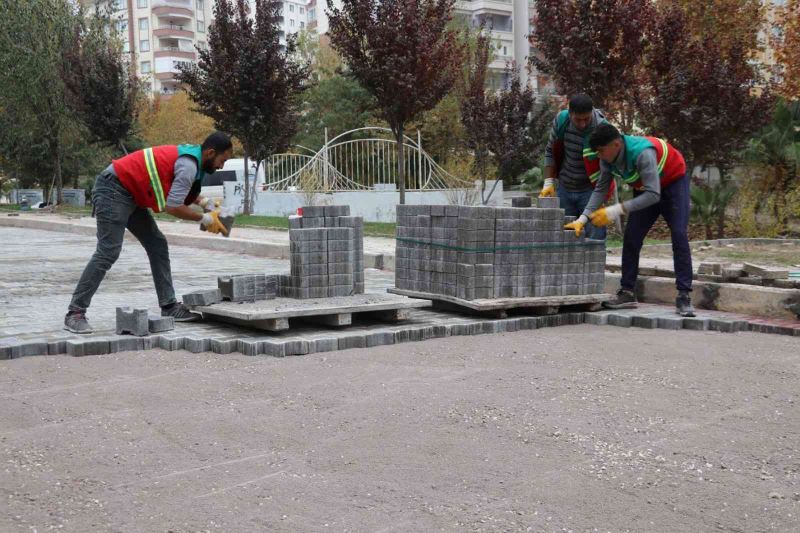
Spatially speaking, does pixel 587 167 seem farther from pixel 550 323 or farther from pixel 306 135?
pixel 306 135

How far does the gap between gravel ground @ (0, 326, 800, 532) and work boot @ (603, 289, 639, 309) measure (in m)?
1.83

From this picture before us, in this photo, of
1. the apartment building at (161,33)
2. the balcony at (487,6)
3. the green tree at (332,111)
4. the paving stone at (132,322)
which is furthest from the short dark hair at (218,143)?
the apartment building at (161,33)

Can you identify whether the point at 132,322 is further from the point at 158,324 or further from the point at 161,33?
the point at 161,33

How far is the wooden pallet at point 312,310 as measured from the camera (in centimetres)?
646

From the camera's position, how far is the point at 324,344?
6230 mm

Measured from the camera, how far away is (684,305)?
7.50 meters

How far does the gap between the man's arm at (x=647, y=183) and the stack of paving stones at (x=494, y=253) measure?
701mm

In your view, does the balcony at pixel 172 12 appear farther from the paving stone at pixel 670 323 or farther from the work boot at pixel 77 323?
the paving stone at pixel 670 323

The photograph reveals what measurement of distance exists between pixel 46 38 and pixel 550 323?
82.9 feet

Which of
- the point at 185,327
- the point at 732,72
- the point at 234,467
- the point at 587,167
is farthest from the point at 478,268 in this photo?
the point at 732,72

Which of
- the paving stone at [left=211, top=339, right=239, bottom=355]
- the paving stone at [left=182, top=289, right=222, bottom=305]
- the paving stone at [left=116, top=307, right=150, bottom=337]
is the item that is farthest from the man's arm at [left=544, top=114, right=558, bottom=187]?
the paving stone at [left=116, top=307, right=150, bottom=337]

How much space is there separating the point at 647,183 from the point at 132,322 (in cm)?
403

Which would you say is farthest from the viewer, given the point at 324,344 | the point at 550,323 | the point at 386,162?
the point at 386,162

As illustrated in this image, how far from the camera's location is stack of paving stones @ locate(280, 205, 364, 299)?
7055 millimetres
